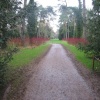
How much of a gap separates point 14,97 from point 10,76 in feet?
9.23

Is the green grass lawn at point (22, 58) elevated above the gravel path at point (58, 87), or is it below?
above

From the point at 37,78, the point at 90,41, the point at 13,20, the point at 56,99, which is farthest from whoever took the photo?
the point at 90,41

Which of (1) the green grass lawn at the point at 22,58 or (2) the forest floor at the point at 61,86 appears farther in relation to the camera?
(1) the green grass lawn at the point at 22,58

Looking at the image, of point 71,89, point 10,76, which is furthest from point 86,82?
point 10,76

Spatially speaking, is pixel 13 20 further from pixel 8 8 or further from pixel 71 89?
pixel 71 89

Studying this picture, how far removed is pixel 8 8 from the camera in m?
8.41

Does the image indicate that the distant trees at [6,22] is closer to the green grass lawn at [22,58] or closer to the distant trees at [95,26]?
the green grass lawn at [22,58]

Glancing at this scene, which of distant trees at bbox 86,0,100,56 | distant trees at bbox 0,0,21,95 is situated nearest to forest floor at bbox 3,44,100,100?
distant trees at bbox 0,0,21,95

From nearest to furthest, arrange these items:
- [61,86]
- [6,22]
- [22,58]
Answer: [6,22] → [61,86] → [22,58]

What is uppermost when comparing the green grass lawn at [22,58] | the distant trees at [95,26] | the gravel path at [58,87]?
the distant trees at [95,26]

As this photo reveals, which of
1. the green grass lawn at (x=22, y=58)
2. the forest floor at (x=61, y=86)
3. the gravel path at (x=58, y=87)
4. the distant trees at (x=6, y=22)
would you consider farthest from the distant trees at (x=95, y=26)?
the distant trees at (x=6, y=22)

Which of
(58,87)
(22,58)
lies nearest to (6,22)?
(58,87)

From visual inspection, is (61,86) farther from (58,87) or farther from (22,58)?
(22,58)

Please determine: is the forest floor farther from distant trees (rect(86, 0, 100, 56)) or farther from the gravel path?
distant trees (rect(86, 0, 100, 56))
